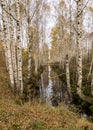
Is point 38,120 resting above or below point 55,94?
above

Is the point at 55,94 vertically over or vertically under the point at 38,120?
under

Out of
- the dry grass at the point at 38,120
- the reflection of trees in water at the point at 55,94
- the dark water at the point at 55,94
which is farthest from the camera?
the reflection of trees in water at the point at 55,94

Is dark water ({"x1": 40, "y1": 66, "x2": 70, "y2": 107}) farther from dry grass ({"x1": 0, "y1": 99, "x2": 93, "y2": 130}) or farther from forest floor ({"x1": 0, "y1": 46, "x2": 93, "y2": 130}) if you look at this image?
dry grass ({"x1": 0, "y1": 99, "x2": 93, "y2": 130})

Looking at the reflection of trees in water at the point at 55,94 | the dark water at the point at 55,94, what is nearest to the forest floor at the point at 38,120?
the dark water at the point at 55,94

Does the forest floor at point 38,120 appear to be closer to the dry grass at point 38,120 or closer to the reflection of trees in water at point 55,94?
the dry grass at point 38,120

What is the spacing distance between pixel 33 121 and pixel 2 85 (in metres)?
6.16

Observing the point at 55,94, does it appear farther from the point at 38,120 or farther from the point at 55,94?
the point at 38,120

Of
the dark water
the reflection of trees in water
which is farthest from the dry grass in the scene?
the reflection of trees in water

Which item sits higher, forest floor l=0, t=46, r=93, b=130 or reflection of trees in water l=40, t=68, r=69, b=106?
forest floor l=0, t=46, r=93, b=130

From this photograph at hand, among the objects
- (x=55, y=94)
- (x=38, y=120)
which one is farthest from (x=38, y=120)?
(x=55, y=94)

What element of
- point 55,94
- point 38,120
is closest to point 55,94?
point 55,94

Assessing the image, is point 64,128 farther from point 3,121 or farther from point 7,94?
point 7,94

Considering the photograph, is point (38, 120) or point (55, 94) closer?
point (38, 120)

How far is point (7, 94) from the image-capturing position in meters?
10.6
